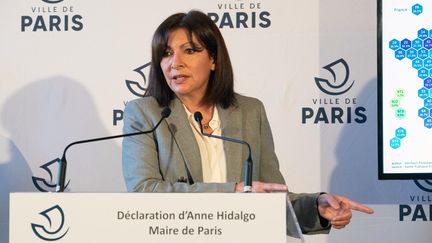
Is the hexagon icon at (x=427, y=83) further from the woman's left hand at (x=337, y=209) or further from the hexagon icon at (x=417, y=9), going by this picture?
the woman's left hand at (x=337, y=209)

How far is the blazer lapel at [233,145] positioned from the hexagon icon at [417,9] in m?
1.17

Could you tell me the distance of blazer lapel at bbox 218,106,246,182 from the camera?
2902mm

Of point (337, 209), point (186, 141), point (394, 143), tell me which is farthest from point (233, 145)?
point (394, 143)

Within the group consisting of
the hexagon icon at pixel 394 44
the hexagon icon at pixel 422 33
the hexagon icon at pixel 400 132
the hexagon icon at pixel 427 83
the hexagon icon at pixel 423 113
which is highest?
the hexagon icon at pixel 422 33

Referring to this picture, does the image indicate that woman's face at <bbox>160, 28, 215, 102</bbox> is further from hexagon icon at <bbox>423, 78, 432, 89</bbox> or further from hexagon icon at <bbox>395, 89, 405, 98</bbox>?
hexagon icon at <bbox>423, 78, 432, 89</bbox>

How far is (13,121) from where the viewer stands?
4.12 metres

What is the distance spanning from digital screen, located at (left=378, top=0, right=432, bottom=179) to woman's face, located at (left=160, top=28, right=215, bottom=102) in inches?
41.1

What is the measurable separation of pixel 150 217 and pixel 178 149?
0.98 metres

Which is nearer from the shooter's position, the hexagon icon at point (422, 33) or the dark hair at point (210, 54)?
the dark hair at point (210, 54)

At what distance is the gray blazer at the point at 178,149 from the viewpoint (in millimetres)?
2785

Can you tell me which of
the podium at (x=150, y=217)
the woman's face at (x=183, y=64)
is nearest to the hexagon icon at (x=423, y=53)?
the woman's face at (x=183, y=64)

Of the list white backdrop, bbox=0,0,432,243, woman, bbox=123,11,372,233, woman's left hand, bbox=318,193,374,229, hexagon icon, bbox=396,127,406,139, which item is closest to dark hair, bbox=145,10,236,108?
woman, bbox=123,11,372,233

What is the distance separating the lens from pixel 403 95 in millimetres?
3600

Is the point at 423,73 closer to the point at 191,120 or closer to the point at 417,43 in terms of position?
the point at 417,43
